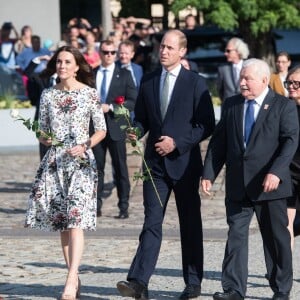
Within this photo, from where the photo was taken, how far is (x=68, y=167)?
8961mm

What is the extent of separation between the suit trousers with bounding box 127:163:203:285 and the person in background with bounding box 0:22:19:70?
564 inches

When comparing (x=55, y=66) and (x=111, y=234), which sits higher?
(x=55, y=66)

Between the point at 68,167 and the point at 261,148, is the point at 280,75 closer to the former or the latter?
the point at 68,167

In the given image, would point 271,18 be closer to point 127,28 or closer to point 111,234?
point 127,28

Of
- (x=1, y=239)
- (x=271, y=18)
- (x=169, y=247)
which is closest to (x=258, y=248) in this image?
(x=169, y=247)

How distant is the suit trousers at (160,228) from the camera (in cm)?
873

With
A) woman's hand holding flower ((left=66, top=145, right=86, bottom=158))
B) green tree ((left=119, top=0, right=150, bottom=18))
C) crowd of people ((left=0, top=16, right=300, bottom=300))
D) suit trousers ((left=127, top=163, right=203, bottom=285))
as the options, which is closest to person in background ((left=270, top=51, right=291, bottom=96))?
crowd of people ((left=0, top=16, right=300, bottom=300))

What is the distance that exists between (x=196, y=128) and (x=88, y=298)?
4.63 ft

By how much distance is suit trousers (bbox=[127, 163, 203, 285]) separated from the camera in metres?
8.73

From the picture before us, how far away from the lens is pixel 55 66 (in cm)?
955

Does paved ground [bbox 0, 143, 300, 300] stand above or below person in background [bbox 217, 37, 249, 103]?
below

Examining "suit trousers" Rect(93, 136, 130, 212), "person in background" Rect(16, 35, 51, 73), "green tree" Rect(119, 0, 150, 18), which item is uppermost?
"green tree" Rect(119, 0, 150, 18)

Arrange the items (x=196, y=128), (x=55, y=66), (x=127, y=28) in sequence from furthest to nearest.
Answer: (x=127, y=28) → (x=55, y=66) → (x=196, y=128)

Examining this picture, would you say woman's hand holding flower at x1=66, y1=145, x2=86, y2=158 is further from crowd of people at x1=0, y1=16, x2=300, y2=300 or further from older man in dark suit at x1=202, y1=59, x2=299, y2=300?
older man in dark suit at x1=202, y1=59, x2=299, y2=300
